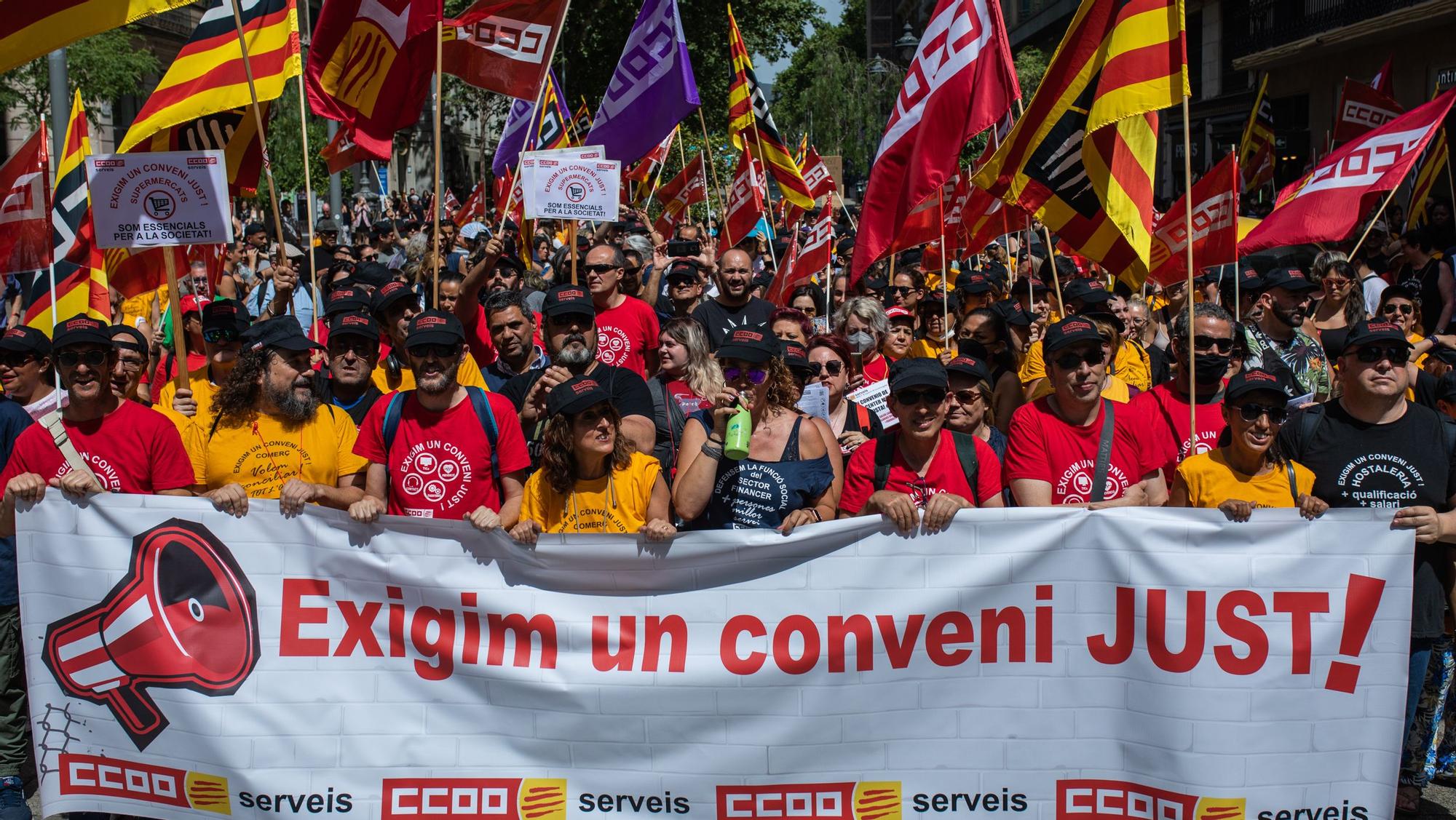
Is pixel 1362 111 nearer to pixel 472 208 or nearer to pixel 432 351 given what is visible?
pixel 432 351

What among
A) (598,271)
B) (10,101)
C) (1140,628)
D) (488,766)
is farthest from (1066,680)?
(10,101)

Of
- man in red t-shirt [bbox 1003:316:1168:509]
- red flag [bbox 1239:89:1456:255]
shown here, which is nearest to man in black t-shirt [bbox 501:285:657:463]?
man in red t-shirt [bbox 1003:316:1168:509]

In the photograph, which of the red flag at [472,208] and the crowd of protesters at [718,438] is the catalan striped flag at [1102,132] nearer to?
the crowd of protesters at [718,438]

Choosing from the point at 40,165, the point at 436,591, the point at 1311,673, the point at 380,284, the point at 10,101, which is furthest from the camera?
the point at 10,101

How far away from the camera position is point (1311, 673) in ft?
14.3

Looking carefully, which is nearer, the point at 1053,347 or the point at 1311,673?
the point at 1311,673

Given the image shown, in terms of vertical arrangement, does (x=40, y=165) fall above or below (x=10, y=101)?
below

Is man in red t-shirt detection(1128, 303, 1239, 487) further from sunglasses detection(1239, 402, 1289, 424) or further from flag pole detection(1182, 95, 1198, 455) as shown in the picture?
sunglasses detection(1239, 402, 1289, 424)

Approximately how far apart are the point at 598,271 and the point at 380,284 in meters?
2.30

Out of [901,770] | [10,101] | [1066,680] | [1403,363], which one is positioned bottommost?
[901,770]

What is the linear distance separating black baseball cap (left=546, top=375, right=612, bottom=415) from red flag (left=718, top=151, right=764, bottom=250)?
283 inches

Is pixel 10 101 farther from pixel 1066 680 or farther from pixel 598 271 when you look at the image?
pixel 1066 680

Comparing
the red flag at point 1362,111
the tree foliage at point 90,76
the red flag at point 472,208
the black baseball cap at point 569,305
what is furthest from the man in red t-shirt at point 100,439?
the tree foliage at point 90,76

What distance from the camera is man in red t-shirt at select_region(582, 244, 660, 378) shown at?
24.5ft
